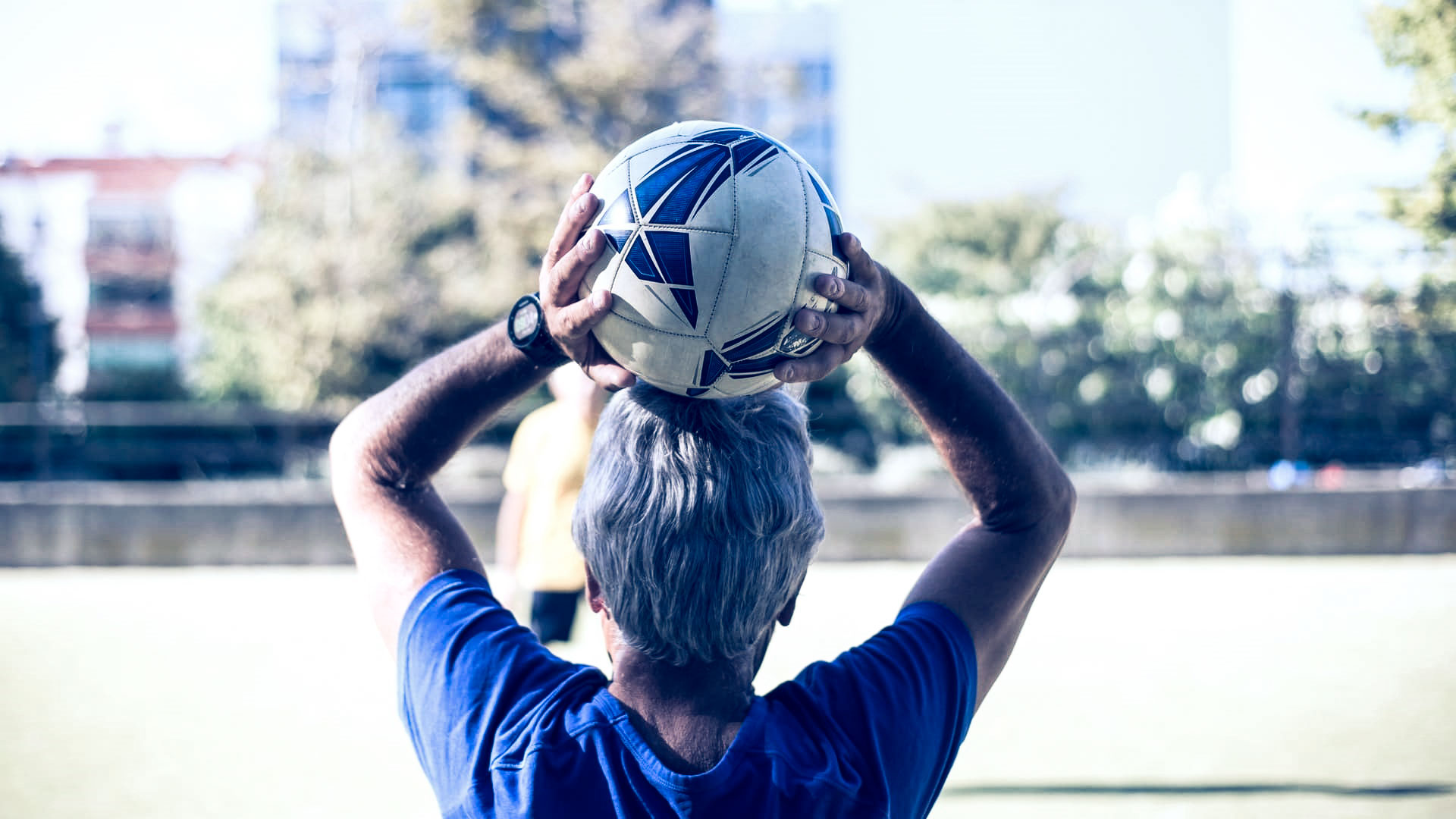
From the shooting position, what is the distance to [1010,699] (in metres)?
6.52

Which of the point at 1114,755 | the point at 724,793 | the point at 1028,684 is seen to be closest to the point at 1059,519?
Result: the point at 724,793

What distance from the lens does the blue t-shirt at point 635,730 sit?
140 centimetres

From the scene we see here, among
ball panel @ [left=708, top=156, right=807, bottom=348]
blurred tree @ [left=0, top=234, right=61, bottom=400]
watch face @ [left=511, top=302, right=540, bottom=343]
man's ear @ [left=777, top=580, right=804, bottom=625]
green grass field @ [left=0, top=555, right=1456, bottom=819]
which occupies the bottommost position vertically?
blurred tree @ [left=0, top=234, right=61, bottom=400]

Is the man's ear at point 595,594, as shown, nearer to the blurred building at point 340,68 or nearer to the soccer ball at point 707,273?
the soccer ball at point 707,273

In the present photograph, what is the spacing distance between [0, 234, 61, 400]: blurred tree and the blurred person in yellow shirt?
21.2m

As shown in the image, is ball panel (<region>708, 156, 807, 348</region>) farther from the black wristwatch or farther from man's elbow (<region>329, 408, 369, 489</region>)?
man's elbow (<region>329, 408, 369, 489</region>)

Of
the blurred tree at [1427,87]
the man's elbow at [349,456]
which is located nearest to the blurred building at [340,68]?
the blurred tree at [1427,87]

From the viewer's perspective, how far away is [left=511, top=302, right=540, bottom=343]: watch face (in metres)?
1.60

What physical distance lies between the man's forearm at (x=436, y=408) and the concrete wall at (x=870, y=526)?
10380 millimetres

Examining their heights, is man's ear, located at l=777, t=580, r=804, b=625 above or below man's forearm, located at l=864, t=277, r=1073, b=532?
below

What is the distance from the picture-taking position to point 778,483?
→ 152 centimetres

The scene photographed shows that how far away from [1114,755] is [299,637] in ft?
18.9

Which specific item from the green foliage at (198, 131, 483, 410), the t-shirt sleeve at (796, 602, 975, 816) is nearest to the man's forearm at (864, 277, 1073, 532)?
the t-shirt sleeve at (796, 602, 975, 816)

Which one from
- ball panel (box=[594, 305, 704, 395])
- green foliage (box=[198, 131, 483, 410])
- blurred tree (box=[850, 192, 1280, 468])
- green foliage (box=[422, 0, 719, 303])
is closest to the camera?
ball panel (box=[594, 305, 704, 395])
